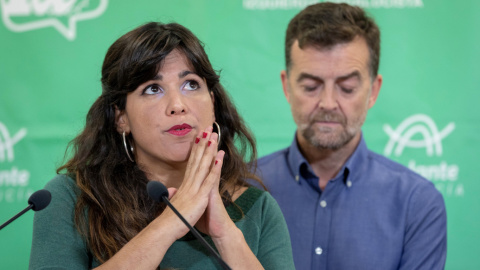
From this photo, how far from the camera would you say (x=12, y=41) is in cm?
288

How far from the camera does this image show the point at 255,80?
2844mm

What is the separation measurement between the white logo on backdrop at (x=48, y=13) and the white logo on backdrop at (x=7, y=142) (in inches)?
17.6

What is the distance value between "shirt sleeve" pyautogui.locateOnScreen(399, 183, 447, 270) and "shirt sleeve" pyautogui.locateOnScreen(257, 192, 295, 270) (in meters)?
0.61

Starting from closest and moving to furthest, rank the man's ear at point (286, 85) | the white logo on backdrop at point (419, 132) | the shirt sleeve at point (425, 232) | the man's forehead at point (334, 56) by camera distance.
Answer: the shirt sleeve at point (425, 232) < the man's forehead at point (334, 56) < the man's ear at point (286, 85) < the white logo on backdrop at point (419, 132)

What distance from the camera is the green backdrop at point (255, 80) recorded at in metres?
2.80

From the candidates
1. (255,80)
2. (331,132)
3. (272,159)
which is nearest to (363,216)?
(331,132)

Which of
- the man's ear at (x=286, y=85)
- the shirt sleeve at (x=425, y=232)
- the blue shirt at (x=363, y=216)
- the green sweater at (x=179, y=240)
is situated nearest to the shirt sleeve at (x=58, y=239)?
the green sweater at (x=179, y=240)

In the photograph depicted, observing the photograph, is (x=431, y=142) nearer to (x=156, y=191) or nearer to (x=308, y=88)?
(x=308, y=88)

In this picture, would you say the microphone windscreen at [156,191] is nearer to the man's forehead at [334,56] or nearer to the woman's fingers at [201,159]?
the woman's fingers at [201,159]

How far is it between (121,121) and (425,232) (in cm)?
111

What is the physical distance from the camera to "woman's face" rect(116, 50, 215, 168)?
1750 mm

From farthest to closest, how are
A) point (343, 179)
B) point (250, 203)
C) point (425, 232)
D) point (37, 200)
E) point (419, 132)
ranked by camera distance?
point (419, 132) < point (343, 179) < point (425, 232) < point (250, 203) < point (37, 200)

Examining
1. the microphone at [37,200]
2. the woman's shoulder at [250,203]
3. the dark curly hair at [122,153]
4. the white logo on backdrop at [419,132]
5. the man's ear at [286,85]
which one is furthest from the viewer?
the white logo on backdrop at [419,132]

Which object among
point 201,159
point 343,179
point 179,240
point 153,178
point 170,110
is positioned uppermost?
point 170,110
